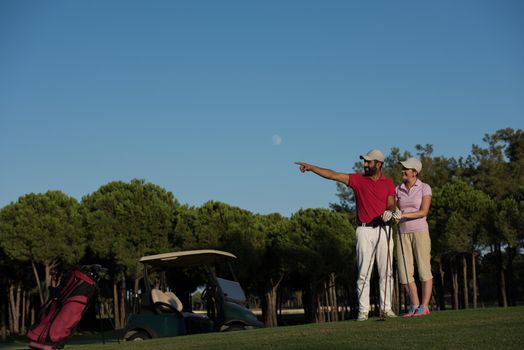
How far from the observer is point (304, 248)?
154 feet

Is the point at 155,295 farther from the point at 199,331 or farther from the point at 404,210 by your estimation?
the point at 404,210

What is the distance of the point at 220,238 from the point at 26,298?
22363mm

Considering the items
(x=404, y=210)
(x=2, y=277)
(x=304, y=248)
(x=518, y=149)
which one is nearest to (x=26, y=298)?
(x=2, y=277)

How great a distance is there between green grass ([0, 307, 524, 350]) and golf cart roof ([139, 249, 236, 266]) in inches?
161

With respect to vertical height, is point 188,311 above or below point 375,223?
below

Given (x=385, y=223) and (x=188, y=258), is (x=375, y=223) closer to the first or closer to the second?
(x=385, y=223)

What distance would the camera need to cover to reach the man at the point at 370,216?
10016mm

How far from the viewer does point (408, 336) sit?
7.87 metres

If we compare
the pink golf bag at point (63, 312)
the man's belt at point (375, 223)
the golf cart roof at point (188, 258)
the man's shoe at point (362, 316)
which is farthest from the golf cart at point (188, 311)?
the man's belt at point (375, 223)

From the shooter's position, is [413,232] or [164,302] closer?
[413,232]

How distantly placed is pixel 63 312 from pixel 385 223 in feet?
15.9

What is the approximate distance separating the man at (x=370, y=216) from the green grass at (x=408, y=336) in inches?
27.2

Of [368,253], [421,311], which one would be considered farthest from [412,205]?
[421,311]

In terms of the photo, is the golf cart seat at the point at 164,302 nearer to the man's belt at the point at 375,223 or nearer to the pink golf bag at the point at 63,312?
the pink golf bag at the point at 63,312
